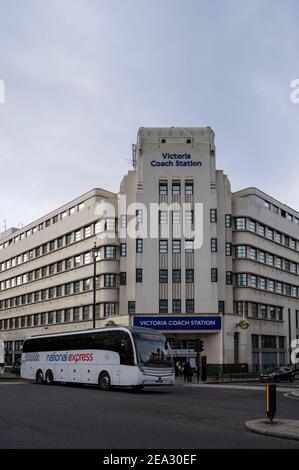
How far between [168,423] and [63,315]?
5168cm

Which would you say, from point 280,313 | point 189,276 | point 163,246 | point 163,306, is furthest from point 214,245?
point 280,313

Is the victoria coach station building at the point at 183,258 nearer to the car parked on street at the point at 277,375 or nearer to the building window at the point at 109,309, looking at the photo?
the building window at the point at 109,309

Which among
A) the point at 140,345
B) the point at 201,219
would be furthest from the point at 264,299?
the point at 140,345

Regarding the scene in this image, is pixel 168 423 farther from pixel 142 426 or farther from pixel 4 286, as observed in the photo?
pixel 4 286

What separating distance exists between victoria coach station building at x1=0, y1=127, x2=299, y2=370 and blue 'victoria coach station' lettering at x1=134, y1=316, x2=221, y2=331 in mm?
89

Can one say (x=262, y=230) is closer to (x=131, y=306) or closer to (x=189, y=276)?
(x=189, y=276)

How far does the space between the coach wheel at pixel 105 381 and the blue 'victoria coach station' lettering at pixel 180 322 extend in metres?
22.2

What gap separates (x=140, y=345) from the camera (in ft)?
91.7

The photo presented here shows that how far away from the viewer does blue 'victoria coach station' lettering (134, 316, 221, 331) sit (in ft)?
172

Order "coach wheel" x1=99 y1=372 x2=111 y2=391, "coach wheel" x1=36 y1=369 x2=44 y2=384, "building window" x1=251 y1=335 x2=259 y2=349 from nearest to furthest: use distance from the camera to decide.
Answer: "coach wheel" x1=99 y1=372 x2=111 y2=391
"coach wheel" x1=36 y1=369 x2=44 y2=384
"building window" x1=251 y1=335 x2=259 y2=349

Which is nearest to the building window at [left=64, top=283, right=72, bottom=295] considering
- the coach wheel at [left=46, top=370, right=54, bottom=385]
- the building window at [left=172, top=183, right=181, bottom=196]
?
the building window at [left=172, top=183, right=181, bottom=196]

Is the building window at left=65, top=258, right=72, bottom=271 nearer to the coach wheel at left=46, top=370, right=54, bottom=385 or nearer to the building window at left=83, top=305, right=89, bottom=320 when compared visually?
the building window at left=83, top=305, right=89, bottom=320

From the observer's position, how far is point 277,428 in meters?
12.9
